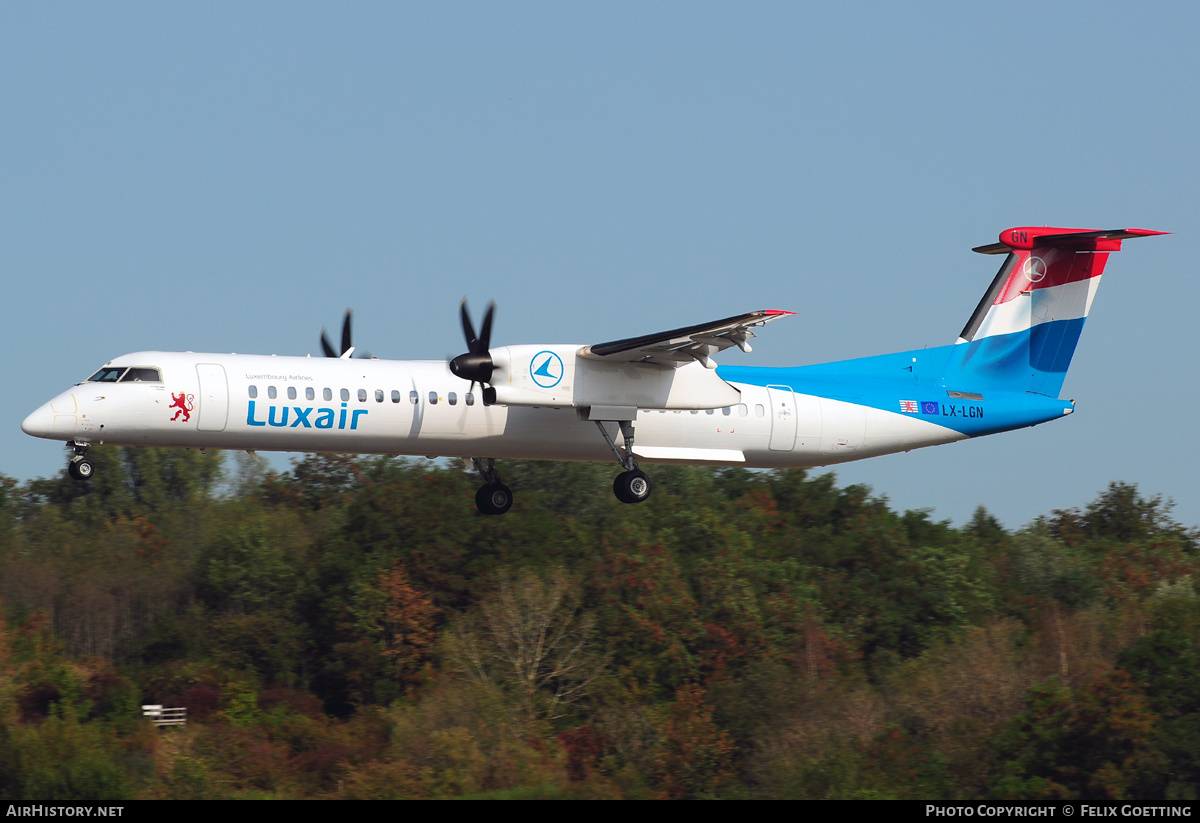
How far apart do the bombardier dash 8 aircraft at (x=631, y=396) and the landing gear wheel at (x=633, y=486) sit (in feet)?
0.09

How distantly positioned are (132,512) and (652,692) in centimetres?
2024

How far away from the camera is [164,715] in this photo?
38.4 m

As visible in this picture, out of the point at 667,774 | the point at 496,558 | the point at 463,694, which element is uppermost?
the point at 496,558

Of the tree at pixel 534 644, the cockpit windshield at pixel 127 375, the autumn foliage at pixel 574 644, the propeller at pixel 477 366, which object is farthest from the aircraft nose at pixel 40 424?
the tree at pixel 534 644

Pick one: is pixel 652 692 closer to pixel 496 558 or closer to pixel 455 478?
pixel 496 558

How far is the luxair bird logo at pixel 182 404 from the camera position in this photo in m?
20.9

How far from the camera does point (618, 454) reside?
23.0 metres

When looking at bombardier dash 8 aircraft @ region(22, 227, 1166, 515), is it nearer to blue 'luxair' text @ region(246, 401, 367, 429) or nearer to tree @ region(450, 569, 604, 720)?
blue 'luxair' text @ region(246, 401, 367, 429)

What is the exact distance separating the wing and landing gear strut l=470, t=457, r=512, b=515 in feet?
11.0

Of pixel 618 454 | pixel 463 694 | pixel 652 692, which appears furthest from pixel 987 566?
pixel 618 454

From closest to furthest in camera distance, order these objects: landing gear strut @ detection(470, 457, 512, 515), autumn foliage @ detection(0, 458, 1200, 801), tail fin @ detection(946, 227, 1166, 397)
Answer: landing gear strut @ detection(470, 457, 512, 515)
tail fin @ detection(946, 227, 1166, 397)
autumn foliage @ detection(0, 458, 1200, 801)

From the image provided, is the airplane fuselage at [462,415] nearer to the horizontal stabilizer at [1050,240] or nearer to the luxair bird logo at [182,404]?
the luxair bird logo at [182,404]

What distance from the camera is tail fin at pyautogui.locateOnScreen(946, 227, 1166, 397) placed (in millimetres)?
25594

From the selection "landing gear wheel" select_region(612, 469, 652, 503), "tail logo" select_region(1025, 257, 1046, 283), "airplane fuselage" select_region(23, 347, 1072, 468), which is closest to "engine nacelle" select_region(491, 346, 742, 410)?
"airplane fuselage" select_region(23, 347, 1072, 468)
